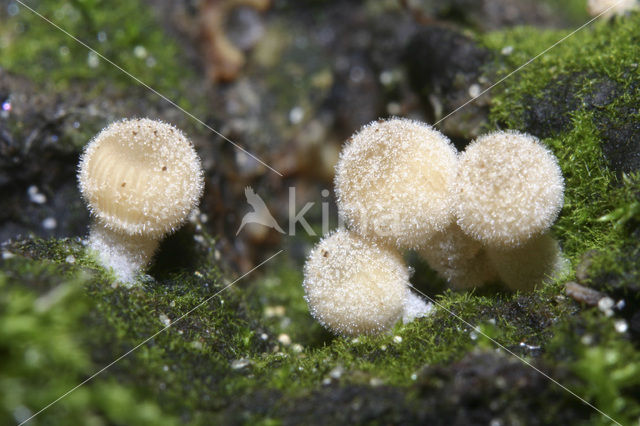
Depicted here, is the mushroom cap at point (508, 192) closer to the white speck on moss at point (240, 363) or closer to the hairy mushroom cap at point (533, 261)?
the hairy mushroom cap at point (533, 261)

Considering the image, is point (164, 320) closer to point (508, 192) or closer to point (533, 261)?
point (508, 192)

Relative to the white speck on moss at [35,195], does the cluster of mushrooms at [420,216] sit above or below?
above

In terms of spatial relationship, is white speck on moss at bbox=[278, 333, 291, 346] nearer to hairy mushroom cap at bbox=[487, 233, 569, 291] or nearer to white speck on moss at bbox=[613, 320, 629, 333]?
hairy mushroom cap at bbox=[487, 233, 569, 291]

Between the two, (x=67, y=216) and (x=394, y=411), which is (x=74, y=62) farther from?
(x=394, y=411)

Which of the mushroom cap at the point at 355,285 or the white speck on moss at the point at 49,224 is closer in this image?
the mushroom cap at the point at 355,285

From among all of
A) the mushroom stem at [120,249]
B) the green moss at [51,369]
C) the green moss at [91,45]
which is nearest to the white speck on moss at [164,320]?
the mushroom stem at [120,249]

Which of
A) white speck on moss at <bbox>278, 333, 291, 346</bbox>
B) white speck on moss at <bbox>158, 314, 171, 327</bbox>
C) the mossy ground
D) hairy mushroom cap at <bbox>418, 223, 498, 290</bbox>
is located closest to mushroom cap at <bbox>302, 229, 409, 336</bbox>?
the mossy ground

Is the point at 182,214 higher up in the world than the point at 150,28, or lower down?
lower down

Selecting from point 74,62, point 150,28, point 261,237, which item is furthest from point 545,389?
point 150,28
